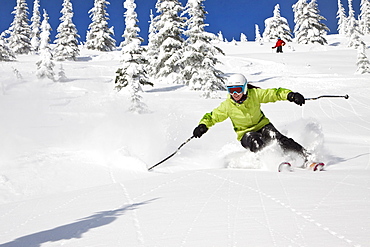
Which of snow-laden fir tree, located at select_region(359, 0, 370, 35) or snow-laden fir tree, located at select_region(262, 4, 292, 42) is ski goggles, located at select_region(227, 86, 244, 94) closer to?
snow-laden fir tree, located at select_region(262, 4, 292, 42)

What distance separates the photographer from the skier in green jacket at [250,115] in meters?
6.17

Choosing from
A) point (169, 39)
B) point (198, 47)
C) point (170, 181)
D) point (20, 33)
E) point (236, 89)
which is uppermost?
point (20, 33)

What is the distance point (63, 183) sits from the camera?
605 centimetres

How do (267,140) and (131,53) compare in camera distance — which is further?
(131,53)

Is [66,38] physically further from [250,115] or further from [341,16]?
[341,16]

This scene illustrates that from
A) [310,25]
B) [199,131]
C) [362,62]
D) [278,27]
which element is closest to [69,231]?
[199,131]

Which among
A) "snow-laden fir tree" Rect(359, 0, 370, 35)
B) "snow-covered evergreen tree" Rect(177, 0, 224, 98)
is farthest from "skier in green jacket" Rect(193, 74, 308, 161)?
"snow-laden fir tree" Rect(359, 0, 370, 35)

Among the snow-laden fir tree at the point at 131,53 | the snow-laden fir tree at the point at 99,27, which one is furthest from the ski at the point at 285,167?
the snow-laden fir tree at the point at 99,27

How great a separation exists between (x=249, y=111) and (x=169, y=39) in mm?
20866

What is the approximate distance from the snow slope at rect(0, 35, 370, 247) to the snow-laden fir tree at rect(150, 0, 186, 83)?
10.3 m

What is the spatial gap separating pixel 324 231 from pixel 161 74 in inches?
984

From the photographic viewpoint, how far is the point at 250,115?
6.55m

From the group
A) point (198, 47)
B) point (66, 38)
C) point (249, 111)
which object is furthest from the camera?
→ point (66, 38)

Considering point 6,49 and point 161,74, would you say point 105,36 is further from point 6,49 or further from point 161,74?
point 161,74
